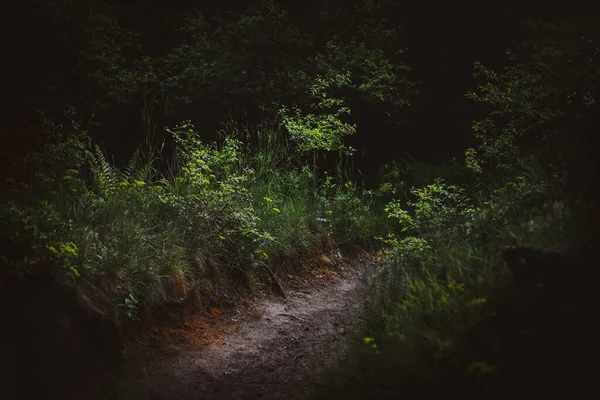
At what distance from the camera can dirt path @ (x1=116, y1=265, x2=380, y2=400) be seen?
461 centimetres

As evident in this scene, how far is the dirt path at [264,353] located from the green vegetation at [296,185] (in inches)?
18.3

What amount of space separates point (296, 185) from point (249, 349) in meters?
3.35

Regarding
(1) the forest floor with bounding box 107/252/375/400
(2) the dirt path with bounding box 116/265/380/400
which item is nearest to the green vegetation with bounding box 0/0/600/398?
(1) the forest floor with bounding box 107/252/375/400

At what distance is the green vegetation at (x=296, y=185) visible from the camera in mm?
3666

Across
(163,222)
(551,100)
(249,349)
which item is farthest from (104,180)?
(551,100)

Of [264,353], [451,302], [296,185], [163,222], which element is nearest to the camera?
[451,302]

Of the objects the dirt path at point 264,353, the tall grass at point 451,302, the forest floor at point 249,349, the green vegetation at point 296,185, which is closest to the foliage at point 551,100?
the green vegetation at point 296,185

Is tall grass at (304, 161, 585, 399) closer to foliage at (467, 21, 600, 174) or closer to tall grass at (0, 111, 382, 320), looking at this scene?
foliage at (467, 21, 600, 174)

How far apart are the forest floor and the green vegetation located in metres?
0.31

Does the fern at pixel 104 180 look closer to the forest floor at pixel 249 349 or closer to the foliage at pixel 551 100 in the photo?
the forest floor at pixel 249 349

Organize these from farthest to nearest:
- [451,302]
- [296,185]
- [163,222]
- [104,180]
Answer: [296,185]
[104,180]
[163,222]
[451,302]

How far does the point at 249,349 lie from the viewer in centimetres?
550

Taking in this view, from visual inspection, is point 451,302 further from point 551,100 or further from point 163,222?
point 163,222

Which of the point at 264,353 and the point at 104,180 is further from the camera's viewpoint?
the point at 104,180
